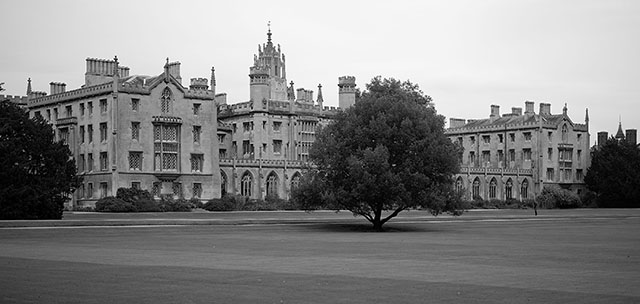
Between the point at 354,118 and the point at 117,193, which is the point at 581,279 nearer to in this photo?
the point at 354,118

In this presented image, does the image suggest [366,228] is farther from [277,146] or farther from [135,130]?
[277,146]

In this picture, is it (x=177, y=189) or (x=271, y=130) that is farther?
(x=271, y=130)

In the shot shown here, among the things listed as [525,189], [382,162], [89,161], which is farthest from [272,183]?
[525,189]

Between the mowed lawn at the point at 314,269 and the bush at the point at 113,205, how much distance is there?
2703cm

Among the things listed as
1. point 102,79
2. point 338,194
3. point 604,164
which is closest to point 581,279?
point 338,194

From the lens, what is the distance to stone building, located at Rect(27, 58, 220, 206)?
71500 mm

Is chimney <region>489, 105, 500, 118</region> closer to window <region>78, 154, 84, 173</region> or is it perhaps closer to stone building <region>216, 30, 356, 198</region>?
stone building <region>216, 30, 356, 198</region>

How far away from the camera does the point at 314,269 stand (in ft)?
73.1

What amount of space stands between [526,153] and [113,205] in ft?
197

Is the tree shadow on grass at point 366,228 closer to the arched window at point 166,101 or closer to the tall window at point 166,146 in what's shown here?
the tall window at point 166,146

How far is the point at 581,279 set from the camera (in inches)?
784

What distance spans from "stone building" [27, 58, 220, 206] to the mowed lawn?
112 feet

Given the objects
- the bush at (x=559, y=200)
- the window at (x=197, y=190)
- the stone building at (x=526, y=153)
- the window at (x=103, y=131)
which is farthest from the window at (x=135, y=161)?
the bush at (x=559, y=200)

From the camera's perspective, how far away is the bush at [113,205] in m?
64.7
